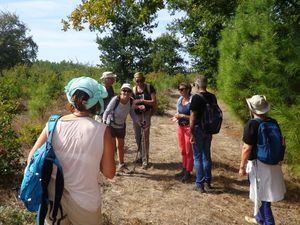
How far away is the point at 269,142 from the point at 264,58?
3882 millimetres

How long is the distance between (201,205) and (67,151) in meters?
3.13

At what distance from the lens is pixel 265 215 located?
4484 millimetres

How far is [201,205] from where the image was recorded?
527 cm

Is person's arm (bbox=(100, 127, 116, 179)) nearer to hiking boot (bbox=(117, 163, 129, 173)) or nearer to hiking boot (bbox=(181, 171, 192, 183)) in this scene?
hiking boot (bbox=(181, 171, 192, 183))

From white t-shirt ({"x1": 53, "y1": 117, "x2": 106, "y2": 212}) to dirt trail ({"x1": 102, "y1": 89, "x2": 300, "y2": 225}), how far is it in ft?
6.72

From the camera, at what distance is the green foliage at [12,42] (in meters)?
37.9

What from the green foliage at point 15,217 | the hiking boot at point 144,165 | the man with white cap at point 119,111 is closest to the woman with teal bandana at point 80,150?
the green foliage at point 15,217

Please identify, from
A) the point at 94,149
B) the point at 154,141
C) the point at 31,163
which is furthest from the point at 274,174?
the point at 154,141

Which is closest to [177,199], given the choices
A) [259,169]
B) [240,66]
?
[259,169]

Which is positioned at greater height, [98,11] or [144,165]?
[98,11]

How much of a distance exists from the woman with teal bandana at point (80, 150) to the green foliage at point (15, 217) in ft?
5.43

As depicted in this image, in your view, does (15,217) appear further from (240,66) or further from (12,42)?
(12,42)

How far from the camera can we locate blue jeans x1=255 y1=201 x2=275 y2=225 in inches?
175

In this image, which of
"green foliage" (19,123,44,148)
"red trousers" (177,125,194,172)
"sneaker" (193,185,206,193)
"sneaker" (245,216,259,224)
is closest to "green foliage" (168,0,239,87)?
"green foliage" (19,123,44,148)
